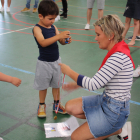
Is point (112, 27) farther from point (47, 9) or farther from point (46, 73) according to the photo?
point (46, 73)

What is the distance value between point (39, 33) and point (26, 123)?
39.9 inches

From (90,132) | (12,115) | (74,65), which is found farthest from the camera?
(74,65)

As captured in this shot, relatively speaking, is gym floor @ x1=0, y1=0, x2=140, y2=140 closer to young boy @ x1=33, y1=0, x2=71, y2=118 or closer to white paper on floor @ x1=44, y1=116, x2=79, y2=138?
white paper on floor @ x1=44, y1=116, x2=79, y2=138

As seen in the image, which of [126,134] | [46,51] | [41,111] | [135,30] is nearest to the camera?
[126,134]

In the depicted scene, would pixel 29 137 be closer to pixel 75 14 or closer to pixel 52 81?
pixel 52 81

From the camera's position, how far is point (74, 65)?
406 cm

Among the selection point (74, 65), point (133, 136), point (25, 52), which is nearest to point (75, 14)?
point (25, 52)

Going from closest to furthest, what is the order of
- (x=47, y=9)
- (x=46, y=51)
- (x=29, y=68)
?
(x=47, y=9) < (x=46, y=51) < (x=29, y=68)

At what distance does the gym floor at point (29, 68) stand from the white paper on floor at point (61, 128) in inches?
2.6

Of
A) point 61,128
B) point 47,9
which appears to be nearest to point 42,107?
point 61,128

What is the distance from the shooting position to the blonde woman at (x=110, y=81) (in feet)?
5.92

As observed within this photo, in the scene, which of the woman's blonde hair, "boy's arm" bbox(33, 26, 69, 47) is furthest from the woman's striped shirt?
"boy's arm" bbox(33, 26, 69, 47)

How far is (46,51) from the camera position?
250 cm

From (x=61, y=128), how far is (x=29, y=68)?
175cm
